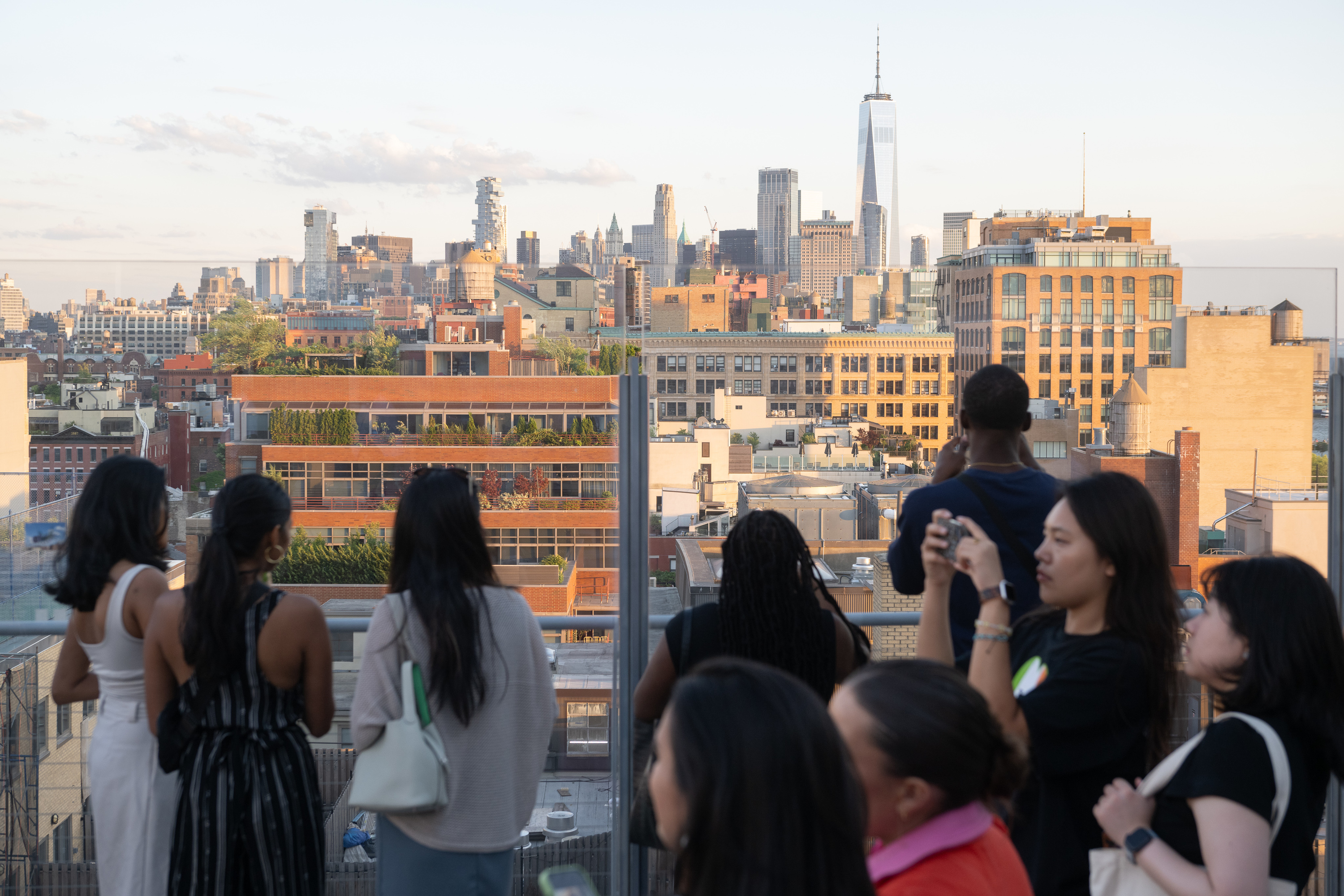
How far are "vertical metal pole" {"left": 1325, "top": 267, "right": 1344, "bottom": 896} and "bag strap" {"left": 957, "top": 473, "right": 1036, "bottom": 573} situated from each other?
126 centimetres

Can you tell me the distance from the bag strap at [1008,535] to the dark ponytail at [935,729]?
1.33m

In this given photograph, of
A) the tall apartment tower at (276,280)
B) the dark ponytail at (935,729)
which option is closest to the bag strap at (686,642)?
the dark ponytail at (935,729)

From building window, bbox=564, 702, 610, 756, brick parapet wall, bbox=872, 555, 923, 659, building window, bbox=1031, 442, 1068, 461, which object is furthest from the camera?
brick parapet wall, bbox=872, 555, 923, 659

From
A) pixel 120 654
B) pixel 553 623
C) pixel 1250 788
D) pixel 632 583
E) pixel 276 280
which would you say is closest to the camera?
pixel 1250 788

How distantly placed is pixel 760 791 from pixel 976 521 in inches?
66.3

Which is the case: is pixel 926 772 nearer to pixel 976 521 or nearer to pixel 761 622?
pixel 761 622

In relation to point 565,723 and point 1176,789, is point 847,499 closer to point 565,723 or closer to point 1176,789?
point 565,723

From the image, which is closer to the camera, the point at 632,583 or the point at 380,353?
the point at 632,583

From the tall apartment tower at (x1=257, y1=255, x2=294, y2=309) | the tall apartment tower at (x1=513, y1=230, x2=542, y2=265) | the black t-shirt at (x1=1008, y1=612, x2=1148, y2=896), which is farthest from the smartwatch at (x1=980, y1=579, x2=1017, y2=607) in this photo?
the tall apartment tower at (x1=513, y1=230, x2=542, y2=265)

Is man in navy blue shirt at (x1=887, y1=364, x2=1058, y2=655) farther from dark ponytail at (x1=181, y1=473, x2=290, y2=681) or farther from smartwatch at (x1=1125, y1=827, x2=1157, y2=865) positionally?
dark ponytail at (x1=181, y1=473, x2=290, y2=681)

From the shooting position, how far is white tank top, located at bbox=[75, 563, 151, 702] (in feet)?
8.58

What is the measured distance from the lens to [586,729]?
11.3 feet

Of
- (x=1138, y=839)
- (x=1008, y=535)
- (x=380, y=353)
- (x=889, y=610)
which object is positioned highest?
(x=380, y=353)

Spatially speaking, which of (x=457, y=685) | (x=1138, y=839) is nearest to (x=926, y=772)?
(x=1138, y=839)
